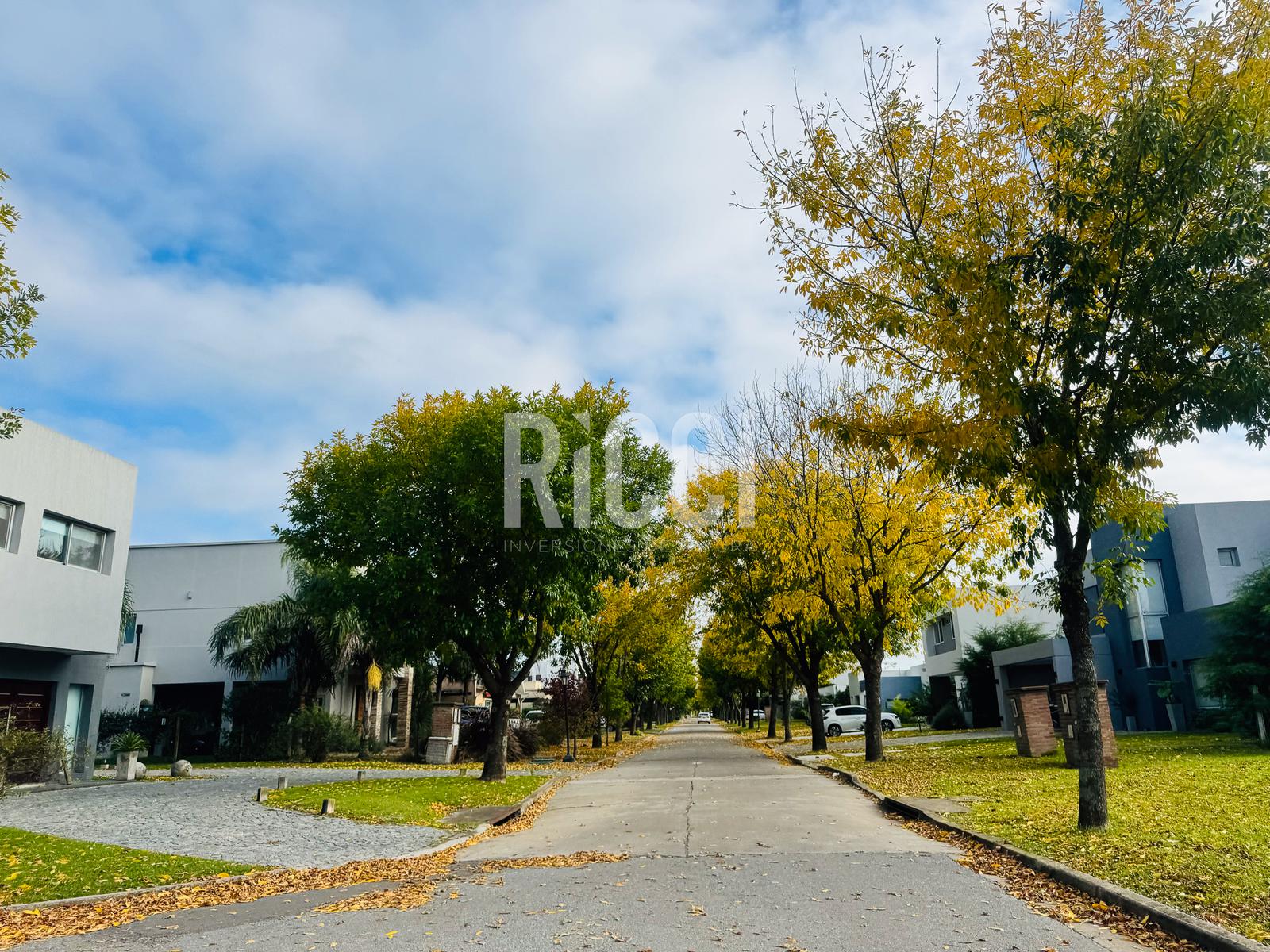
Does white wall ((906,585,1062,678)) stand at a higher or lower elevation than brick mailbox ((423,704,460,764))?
higher

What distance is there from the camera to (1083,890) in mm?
7789

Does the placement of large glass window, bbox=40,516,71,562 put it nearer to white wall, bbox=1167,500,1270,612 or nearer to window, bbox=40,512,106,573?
window, bbox=40,512,106,573

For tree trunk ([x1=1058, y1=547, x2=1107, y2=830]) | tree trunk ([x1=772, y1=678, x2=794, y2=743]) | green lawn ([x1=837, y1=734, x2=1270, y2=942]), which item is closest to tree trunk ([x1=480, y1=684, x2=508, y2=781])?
green lawn ([x1=837, y1=734, x2=1270, y2=942])

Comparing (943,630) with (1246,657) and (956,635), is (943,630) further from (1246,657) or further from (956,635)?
(1246,657)

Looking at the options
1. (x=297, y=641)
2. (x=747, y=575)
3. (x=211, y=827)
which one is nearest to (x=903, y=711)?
(x=747, y=575)

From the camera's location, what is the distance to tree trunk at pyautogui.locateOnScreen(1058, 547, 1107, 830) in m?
10.3

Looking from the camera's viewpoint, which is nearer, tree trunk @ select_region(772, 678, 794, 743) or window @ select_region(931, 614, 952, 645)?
tree trunk @ select_region(772, 678, 794, 743)

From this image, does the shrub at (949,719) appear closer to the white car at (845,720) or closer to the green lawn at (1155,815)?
the white car at (845,720)

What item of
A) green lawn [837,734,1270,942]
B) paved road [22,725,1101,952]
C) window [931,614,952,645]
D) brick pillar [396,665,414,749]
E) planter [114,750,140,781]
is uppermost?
window [931,614,952,645]

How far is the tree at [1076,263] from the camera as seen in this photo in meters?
8.98

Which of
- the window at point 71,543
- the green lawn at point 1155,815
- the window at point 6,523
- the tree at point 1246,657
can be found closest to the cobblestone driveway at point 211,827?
the window at point 6,523

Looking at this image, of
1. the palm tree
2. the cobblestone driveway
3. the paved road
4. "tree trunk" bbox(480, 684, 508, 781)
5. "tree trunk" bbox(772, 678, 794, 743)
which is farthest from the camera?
"tree trunk" bbox(772, 678, 794, 743)

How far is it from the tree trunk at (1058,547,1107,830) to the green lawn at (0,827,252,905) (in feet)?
30.4

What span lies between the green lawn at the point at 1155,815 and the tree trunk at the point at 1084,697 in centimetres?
31
